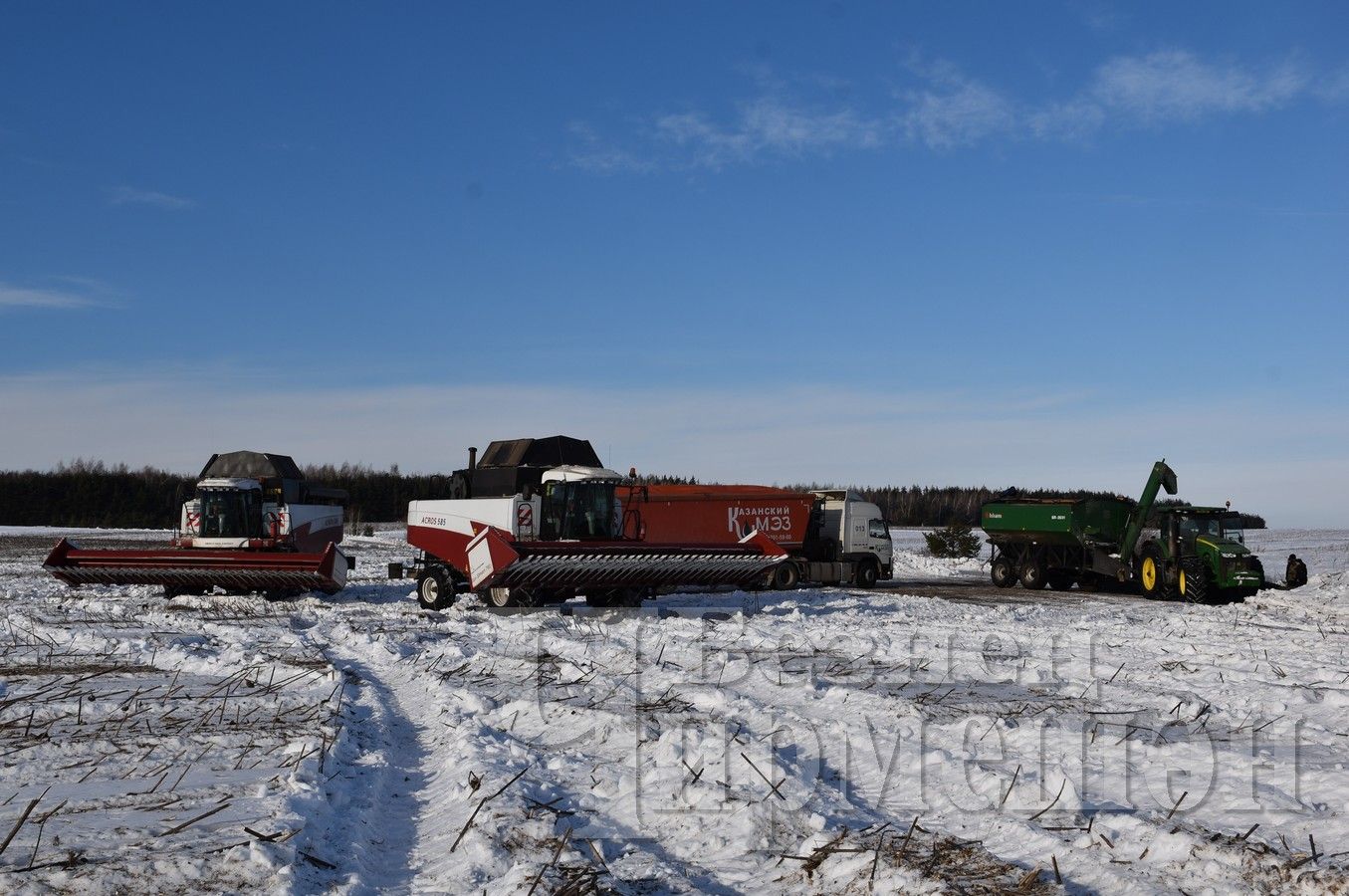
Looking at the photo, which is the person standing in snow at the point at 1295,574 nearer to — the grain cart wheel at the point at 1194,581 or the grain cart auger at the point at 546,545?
the grain cart wheel at the point at 1194,581

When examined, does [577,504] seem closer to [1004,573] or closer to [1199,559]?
[1199,559]

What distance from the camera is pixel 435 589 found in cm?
1941

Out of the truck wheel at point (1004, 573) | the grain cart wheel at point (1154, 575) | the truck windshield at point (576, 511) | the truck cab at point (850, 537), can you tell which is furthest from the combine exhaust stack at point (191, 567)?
the truck wheel at point (1004, 573)

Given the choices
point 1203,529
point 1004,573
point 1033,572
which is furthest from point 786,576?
point 1203,529

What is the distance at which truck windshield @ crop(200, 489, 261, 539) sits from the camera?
907 inches

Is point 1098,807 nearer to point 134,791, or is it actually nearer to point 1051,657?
point 134,791

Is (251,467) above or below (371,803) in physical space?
above

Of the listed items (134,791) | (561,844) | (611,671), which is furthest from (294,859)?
(611,671)

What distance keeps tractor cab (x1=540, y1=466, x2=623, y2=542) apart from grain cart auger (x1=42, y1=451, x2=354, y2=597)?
14.5 feet

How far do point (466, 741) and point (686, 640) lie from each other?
20.8 feet

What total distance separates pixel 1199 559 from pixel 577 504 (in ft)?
50.1

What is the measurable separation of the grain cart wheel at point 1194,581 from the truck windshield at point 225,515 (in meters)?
21.5

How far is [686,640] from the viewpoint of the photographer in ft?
42.9

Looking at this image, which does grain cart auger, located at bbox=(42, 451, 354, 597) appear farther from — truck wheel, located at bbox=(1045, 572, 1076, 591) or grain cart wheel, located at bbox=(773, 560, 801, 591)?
truck wheel, located at bbox=(1045, 572, 1076, 591)
